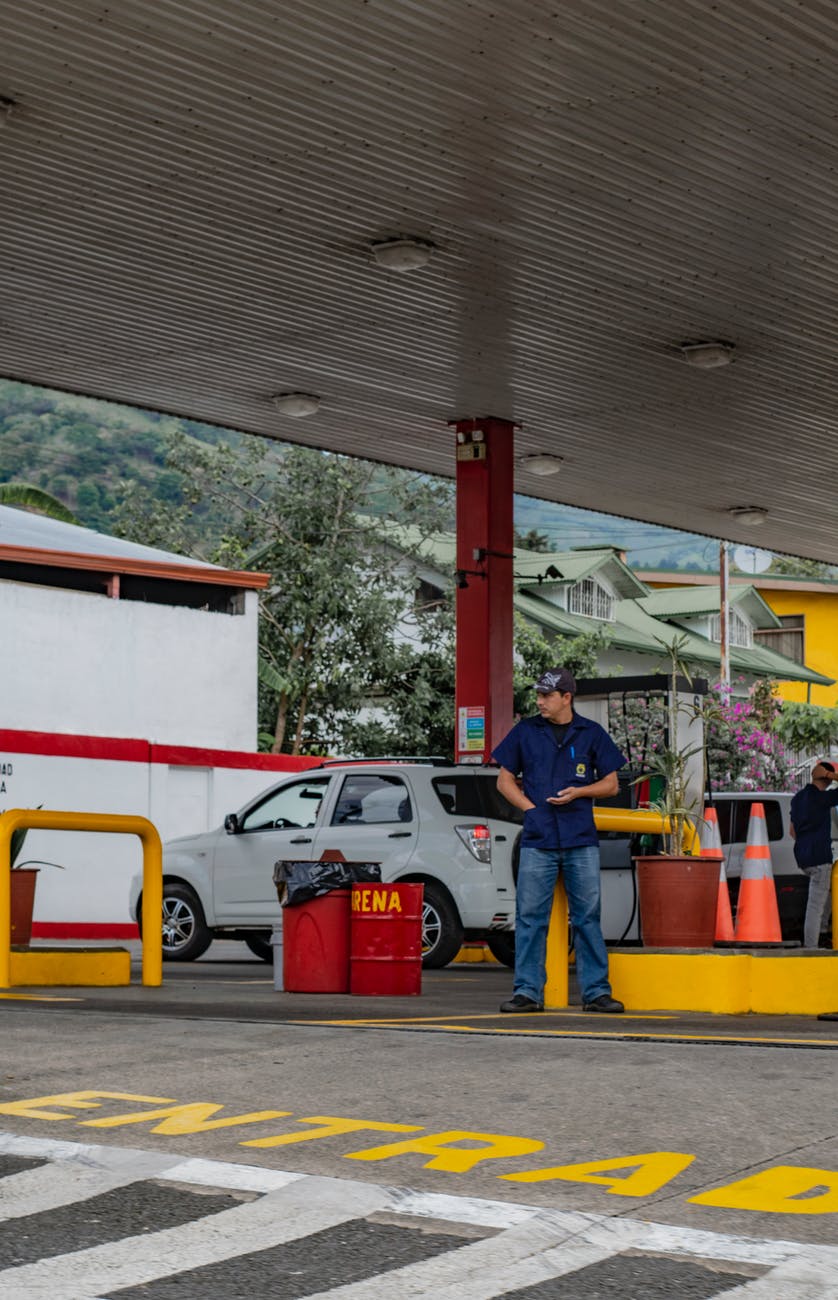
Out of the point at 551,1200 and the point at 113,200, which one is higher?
the point at 113,200

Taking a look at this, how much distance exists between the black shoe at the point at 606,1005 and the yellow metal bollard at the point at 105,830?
11.1 ft

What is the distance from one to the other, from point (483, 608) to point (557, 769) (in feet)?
31.8

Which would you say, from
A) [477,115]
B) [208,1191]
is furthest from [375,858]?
[208,1191]

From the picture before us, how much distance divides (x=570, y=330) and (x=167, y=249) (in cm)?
398

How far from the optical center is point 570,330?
670 inches

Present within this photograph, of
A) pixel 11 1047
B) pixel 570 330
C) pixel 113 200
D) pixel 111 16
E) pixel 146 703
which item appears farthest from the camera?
pixel 146 703

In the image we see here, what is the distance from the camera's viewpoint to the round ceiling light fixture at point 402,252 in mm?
14818

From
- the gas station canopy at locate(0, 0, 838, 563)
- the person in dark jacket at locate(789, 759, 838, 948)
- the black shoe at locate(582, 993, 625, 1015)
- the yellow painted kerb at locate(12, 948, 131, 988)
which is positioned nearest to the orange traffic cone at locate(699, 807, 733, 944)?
the black shoe at locate(582, 993, 625, 1015)

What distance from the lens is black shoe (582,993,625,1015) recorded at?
10211 millimetres

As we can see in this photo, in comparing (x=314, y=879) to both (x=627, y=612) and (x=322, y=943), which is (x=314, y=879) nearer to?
(x=322, y=943)

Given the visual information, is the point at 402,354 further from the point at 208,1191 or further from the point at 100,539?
the point at 100,539

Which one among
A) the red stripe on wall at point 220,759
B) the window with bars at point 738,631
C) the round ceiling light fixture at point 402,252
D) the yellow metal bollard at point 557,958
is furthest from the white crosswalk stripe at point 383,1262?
the window with bars at point 738,631

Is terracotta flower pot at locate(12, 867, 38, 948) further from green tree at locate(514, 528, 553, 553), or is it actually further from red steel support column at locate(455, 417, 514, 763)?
green tree at locate(514, 528, 553, 553)

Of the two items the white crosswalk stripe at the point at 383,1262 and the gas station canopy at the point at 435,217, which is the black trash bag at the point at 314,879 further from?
the white crosswalk stripe at the point at 383,1262
